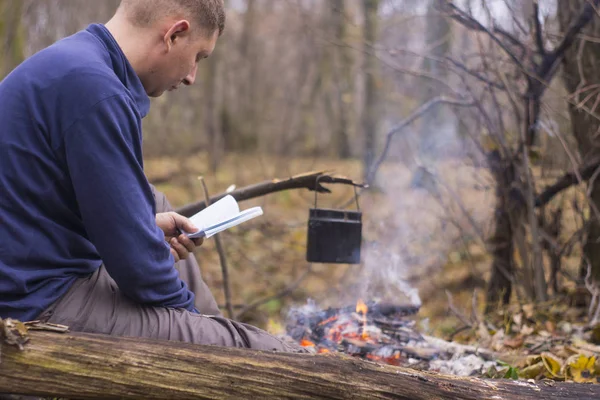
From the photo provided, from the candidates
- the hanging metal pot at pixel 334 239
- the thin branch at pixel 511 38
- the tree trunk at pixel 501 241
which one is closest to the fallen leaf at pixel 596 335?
the tree trunk at pixel 501 241

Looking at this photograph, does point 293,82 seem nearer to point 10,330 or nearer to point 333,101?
point 333,101

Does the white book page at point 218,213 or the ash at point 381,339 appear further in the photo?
the ash at point 381,339

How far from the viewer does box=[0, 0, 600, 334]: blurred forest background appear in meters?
5.01

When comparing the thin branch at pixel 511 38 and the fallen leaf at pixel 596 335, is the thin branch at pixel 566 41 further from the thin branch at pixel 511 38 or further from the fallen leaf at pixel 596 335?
the fallen leaf at pixel 596 335

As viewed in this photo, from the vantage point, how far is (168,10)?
2582 millimetres

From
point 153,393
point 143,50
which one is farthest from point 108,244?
point 143,50

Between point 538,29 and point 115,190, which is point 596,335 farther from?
point 115,190

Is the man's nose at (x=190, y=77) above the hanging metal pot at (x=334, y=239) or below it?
above

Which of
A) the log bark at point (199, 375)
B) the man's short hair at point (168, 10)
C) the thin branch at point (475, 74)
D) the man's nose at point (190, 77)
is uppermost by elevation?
the thin branch at point (475, 74)

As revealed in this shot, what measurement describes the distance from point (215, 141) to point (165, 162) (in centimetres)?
244

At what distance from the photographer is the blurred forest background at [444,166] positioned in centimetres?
501

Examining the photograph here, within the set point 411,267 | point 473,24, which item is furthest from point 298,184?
point 411,267

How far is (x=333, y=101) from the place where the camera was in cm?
2122

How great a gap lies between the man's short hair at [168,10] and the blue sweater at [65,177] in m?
0.27
